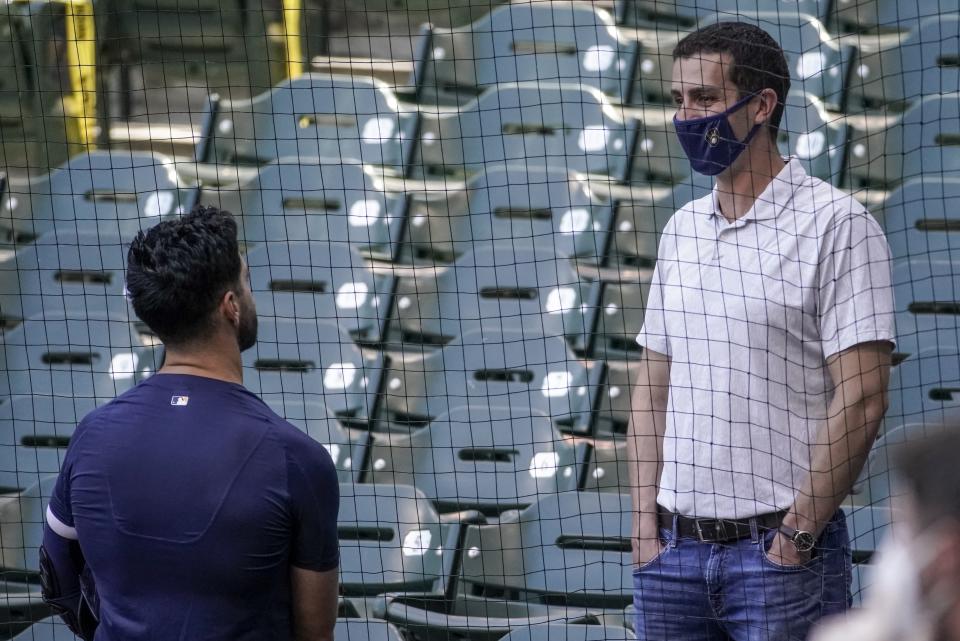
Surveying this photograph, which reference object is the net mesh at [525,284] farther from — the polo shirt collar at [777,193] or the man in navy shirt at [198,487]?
the man in navy shirt at [198,487]

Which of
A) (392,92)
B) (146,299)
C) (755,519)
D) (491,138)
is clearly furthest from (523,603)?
(392,92)

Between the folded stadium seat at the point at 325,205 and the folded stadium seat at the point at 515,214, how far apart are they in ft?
0.29

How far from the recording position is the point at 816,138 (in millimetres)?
3992

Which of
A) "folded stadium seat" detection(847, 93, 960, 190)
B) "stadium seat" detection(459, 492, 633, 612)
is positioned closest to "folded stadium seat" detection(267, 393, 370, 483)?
"stadium seat" detection(459, 492, 633, 612)

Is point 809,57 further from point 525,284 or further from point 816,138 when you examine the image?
point 525,284

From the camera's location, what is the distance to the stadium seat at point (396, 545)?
119 inches

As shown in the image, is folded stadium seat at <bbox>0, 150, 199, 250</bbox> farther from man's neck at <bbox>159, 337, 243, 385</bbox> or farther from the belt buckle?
the belt buckle

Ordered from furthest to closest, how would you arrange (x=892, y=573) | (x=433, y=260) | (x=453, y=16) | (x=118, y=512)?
(x=453, y=16) < (x=433, y=260) < (x=118, y=512) < (x=892, y=573)

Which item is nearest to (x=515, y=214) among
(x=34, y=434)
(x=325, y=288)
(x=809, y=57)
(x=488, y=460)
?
(x=325, y=288)

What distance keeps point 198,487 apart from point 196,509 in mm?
30

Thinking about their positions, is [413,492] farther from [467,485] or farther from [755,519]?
[755,519]

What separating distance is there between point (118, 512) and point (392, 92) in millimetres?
2875

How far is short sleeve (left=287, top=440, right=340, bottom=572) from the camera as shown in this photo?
174 centimetres

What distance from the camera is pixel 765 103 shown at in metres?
2.22
